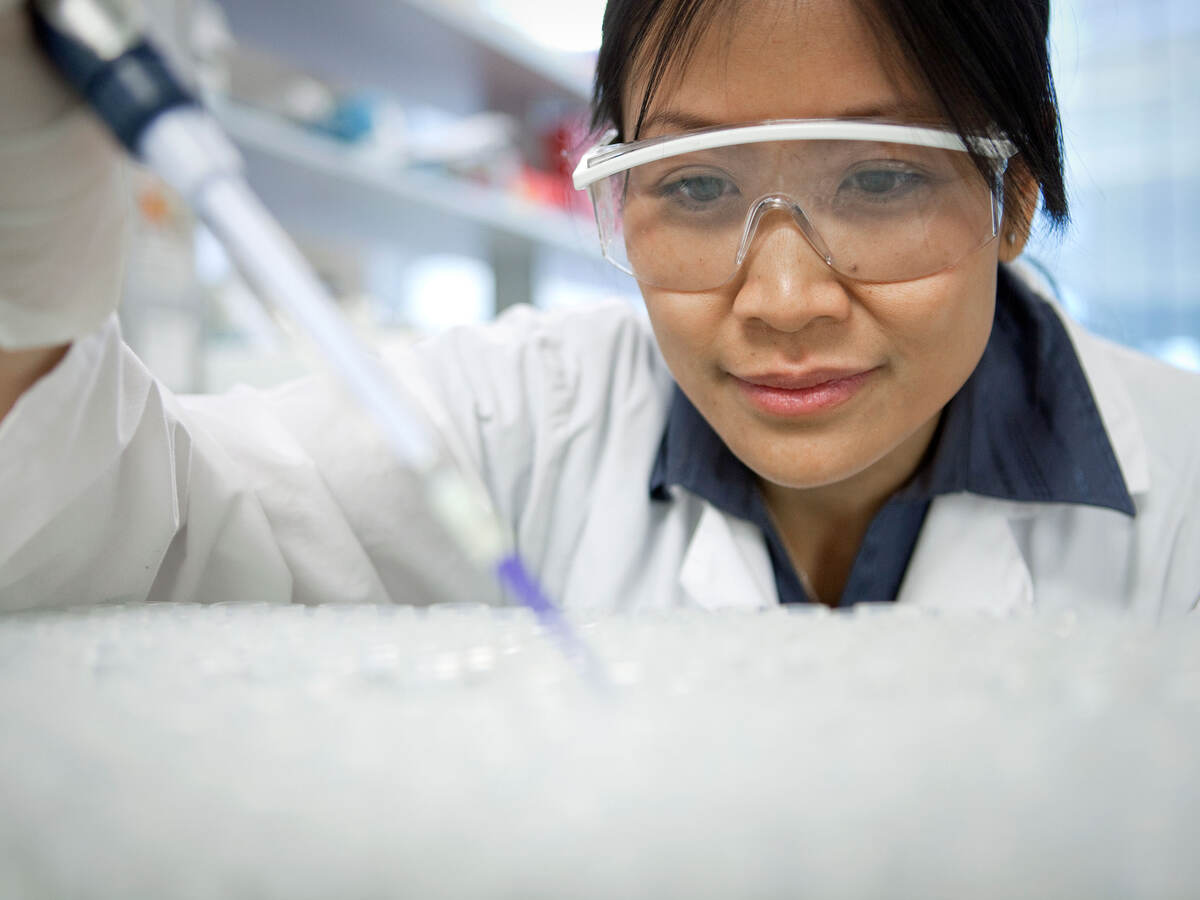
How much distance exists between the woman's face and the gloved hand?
46 centimetres

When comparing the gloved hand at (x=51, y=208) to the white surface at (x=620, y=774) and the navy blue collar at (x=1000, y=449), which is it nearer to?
the white surface at (x=620, y=774)

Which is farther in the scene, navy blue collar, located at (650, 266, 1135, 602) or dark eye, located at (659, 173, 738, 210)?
navy blue collar, located at (650, 266, 1135, 602)

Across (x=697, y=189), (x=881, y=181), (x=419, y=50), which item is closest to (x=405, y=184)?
(x=419, y=50)

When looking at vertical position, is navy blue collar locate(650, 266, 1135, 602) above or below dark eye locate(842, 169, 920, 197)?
below

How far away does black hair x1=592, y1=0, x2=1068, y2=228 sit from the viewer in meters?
0.72

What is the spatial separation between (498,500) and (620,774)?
2.55 feet

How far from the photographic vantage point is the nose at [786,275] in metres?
0.75

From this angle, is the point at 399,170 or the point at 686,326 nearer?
the point at 686,326

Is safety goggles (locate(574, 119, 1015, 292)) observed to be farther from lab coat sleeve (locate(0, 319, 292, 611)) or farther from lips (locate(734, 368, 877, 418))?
lab coat sleeve (locate(0, 319, 292, 611))

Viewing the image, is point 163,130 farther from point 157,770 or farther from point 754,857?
point 754,857

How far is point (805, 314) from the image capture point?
0.75 m

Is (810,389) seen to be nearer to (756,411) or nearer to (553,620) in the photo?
(756,411)

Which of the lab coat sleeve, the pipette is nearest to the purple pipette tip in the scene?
the pipette

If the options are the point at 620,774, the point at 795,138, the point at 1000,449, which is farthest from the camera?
the point at 1000,449
